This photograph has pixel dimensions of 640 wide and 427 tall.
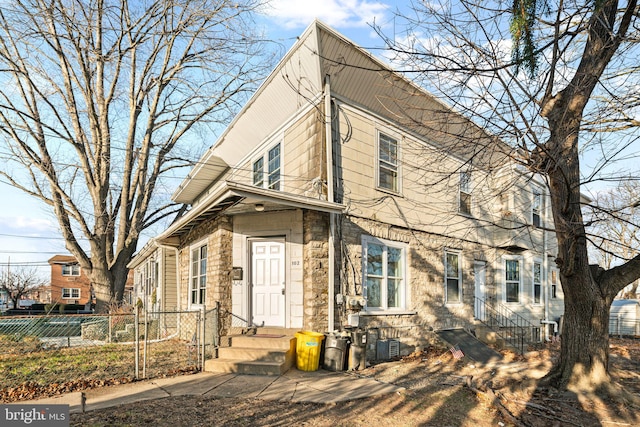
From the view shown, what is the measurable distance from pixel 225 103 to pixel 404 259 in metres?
14.2

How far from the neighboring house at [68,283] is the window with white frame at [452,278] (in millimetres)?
54233

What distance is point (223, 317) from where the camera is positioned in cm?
909

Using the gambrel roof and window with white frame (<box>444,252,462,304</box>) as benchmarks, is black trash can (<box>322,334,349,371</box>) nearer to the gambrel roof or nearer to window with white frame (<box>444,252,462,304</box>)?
the gambrel roof

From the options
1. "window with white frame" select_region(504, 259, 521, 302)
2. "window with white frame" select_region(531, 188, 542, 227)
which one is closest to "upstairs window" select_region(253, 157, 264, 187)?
"window with white frame" select_region(504, 259, 521, 302)

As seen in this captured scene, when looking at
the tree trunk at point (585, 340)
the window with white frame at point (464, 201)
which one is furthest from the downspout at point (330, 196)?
the window with white frame at point (464, 201)

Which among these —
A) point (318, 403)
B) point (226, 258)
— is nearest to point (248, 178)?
point (226, 258)

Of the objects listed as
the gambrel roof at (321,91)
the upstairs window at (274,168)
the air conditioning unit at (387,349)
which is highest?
the gambrel roof at (321,91)

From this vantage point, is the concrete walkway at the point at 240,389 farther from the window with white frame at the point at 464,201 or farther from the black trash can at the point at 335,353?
the window with white frame at the point at 464,201

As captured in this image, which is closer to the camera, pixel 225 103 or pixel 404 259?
pixel 404 259

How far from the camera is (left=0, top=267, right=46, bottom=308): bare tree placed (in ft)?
161

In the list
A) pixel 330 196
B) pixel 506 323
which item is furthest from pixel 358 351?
pixel 506 323

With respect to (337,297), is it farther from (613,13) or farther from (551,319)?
(551,319)

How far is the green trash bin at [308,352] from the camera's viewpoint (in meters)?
8.08

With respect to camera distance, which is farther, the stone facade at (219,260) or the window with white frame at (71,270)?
the window with white frame at (71,270)
